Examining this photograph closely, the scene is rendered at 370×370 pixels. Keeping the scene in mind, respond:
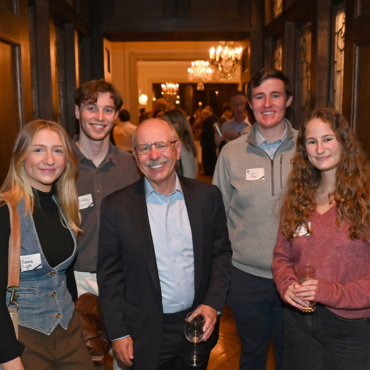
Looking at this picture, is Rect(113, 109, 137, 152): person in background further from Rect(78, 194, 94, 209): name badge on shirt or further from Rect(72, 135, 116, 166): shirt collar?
Rect(78, 194, 94, 209): name badge on shirt

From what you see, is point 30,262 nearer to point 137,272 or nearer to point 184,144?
point 137,272

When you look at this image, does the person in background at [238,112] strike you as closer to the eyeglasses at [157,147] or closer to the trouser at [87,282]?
the trouser at [87,282]

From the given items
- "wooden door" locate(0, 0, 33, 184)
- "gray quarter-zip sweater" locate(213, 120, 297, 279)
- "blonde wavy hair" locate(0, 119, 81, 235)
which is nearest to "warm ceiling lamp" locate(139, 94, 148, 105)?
"wooden door" locate(0, 0, 33, 184)

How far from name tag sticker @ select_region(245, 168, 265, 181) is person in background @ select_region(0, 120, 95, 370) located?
91 centimetres

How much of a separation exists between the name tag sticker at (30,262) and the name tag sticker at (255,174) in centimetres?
Answer: 112

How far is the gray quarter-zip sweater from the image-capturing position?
7.06 ft

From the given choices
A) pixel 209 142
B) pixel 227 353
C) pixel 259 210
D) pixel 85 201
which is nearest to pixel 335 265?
pixel 259 210

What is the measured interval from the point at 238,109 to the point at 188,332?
4.30 meters

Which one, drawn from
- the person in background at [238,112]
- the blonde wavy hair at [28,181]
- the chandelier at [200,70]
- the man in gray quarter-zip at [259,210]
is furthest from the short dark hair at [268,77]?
the chandelier at [200,70]

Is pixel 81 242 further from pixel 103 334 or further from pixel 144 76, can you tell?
pixel 144 76

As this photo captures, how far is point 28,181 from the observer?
1819mm

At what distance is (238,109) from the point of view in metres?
5.63

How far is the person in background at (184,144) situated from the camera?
3.82 metres

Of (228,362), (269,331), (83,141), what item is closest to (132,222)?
(83,141)
